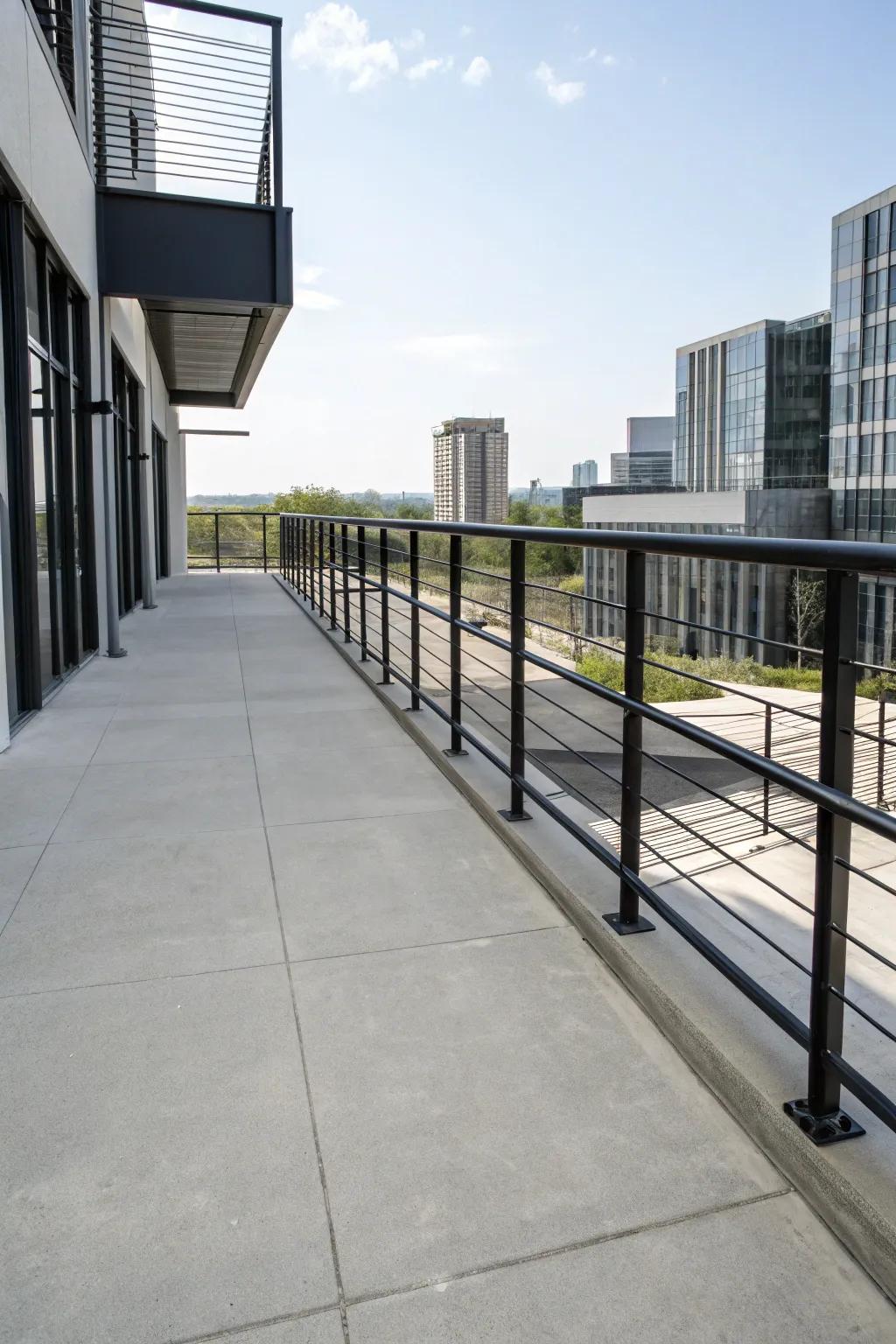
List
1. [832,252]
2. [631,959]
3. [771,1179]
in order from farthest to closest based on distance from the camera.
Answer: [832,252] < [631,959] < [771,1179]

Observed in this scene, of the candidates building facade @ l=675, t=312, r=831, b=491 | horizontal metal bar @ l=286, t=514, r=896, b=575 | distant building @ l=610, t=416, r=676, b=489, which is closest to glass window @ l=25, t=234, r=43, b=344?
horizontal metal bar @ l=286, t=514, r=896, b=575

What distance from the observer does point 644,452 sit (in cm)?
11250

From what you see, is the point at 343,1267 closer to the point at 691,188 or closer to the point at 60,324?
the point at 60,324

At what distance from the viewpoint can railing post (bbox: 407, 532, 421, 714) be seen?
4.57 metres

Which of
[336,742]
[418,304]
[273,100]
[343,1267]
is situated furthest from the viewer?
[418,304]

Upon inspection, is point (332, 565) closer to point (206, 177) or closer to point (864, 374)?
point (206, 177)

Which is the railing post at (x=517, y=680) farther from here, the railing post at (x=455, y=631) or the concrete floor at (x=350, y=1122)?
the railing post at (x=455, y=631)

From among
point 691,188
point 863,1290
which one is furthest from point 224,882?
point 691,188

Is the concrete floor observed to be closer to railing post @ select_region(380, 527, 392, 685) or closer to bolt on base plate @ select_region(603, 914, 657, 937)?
bolt on base plate @ select_region(603, 914, 657, 937)

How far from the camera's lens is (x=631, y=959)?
2.21 meters

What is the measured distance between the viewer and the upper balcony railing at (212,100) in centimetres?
760

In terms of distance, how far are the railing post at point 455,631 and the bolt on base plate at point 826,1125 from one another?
2.29 meters

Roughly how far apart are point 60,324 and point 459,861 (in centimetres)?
514

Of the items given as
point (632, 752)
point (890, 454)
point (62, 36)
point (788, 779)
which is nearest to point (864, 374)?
point (890, 454)
